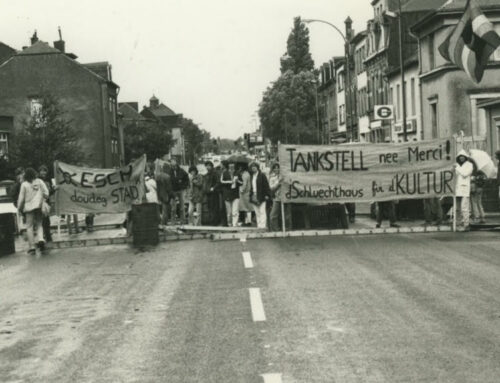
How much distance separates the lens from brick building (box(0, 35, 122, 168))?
67.2m

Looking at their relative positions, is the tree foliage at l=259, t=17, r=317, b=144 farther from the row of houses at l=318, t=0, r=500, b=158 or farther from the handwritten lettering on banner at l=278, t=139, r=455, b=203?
the handwritten lettering on banner at l=278, t=139, r=455, b=203

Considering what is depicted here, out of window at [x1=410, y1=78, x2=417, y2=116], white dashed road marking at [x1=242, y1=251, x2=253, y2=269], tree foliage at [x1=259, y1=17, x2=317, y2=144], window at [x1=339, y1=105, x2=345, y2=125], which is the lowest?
white dashed road marking at [x1=242, y1=251, x2=253, y2=269]

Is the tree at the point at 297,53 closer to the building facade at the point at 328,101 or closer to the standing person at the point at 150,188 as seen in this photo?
the building facade at the point at 328,101

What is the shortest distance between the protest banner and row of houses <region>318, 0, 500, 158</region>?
12294 millimetres

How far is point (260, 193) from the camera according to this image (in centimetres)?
2180

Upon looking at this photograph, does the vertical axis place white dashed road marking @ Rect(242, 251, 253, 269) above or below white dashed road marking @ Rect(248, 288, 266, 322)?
above

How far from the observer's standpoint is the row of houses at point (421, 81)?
39.2 meters

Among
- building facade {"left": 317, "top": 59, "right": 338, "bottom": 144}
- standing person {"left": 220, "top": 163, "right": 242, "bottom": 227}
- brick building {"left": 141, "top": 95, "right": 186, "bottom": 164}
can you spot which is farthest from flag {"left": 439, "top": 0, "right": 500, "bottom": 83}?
brick building {"left": 141, "top": 95, "right": 186, "bottom": 164}

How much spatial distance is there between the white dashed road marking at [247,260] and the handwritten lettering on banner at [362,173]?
4.96m

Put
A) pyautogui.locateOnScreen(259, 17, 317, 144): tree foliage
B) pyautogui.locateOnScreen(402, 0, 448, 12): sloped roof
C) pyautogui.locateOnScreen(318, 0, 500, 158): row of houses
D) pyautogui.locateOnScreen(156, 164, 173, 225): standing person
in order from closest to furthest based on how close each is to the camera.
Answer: pyautogui.locateOnScreen(156, 164, 173, 225): standing person → pyautogui.locateOnScreen(318, 0, 500, 158): row of houses → pyautogui.locateOnScreen(402, 0, 448, 12): sloped roof → pyautogui.locateOnScreen(259, 17, 317, 144): tree foliage

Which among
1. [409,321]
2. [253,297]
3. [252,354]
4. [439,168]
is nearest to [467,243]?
[439,168]

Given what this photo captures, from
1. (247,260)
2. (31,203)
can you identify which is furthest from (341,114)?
(247,260)

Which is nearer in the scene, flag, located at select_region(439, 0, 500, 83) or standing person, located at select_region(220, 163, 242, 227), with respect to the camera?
standing person, located at select_region(220, 163, 242, 227)

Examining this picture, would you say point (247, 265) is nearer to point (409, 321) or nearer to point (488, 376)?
point (409, 321)
